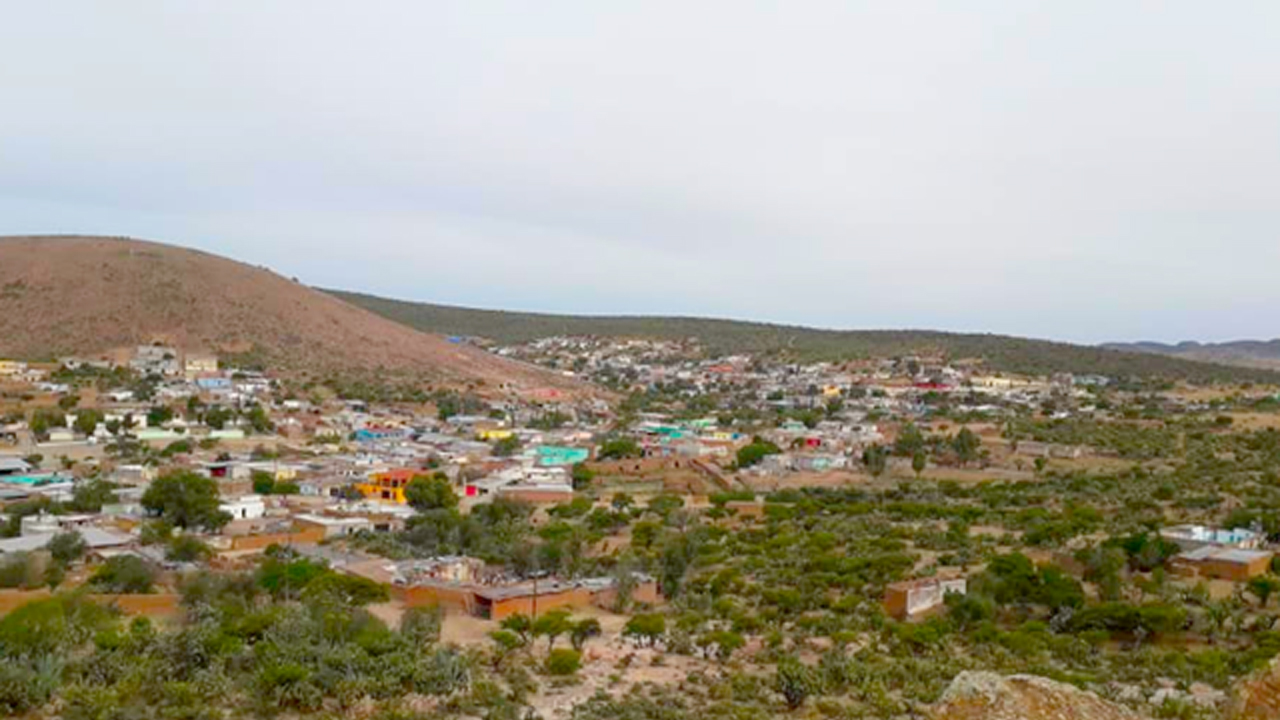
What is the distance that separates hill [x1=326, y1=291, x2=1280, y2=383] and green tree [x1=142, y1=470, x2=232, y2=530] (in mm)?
79280

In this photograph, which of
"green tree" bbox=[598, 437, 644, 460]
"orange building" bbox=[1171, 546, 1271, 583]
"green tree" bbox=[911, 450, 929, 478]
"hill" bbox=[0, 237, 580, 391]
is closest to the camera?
"orange building" bbox=[1171, 546, 1271, 583]

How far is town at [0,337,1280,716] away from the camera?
20.6m

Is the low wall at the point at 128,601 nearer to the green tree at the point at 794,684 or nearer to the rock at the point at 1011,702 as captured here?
the green tree at the point at 794,684

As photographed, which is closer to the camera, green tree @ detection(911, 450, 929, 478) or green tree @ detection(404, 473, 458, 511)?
green tree @ detection(404, 473, 458, 511)

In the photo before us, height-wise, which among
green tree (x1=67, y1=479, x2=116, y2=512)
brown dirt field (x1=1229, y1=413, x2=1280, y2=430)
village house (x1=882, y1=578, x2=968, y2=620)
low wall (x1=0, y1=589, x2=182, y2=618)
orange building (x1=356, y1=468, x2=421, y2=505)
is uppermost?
brown dirt field (x1=1229, y1=413, x2=1280, y2=430)

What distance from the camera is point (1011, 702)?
5719mm

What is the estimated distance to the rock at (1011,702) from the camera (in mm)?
5672

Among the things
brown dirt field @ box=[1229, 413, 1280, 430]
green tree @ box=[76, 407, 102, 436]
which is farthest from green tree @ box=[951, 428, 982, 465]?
green tree @ box=[76, 407, 102, 436]

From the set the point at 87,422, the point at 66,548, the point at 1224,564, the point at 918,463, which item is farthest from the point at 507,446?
the point at 1224,564

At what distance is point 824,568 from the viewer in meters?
26.7

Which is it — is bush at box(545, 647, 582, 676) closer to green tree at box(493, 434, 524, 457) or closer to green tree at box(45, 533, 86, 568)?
green tree at box(45, 533, 86, 568)

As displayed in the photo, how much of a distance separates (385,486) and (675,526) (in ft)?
40.9

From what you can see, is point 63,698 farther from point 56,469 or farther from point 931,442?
point 931,442

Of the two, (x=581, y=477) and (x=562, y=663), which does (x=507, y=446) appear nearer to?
(x=581, y=477)
